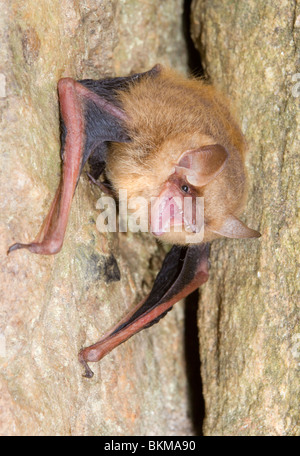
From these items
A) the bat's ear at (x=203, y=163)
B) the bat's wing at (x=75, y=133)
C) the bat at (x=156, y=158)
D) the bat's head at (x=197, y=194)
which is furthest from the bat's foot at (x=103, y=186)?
the bat's ear at (x=203, y=163)

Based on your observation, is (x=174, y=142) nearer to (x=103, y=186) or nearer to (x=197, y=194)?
(x=197, y=194)

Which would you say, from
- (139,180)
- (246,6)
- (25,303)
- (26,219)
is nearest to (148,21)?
(246,6)

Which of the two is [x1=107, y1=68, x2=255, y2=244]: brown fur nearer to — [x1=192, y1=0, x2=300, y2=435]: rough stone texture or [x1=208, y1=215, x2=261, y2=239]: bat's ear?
[x1=208, y1=215, x2=261, y2=239]: bat's ear

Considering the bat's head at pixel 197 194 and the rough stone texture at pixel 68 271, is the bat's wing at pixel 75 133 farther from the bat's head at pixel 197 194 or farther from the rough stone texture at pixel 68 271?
the bat's head at pixel 197 194

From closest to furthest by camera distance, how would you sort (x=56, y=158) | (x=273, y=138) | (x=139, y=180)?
(x=56, y=158), (x=139, y=180), (x=273, y=138)

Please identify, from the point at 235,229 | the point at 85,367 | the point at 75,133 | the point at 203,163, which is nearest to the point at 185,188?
the point at 203,163

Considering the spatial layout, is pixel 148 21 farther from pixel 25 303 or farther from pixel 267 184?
pixel 25 303
